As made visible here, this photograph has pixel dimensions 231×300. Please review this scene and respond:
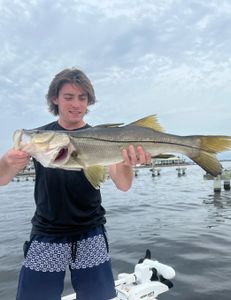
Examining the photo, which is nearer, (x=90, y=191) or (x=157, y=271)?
(x=90, y=191)

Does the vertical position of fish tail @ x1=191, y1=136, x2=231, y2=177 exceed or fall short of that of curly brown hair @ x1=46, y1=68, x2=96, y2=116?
it falls short

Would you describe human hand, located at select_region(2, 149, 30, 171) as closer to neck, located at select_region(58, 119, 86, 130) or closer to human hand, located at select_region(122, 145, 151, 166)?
neck, located at select_region(58, 119, 86, 130)

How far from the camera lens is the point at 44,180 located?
4.02 metres

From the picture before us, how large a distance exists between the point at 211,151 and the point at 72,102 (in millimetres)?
1528

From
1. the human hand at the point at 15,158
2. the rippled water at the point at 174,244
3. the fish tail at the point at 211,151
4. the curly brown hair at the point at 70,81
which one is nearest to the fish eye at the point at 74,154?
the human hand at the point at 15,158

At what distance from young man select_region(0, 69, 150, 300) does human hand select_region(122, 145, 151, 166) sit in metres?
0.04

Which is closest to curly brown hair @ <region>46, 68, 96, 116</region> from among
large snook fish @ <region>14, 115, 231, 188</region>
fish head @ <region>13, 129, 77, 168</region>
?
large snook fish @ <region>14, 115, 231, 188</region>

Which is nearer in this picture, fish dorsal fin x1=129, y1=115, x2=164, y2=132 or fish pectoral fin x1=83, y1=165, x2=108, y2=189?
fish pectoral fin x1=83, y1=165, x2=108, y2=189

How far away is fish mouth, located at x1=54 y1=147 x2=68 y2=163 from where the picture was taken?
138 inches

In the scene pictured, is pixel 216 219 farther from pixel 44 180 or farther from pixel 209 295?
pixel 44 180

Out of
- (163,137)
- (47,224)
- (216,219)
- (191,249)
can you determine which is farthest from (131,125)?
(216,219)

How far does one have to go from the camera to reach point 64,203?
13.0ft

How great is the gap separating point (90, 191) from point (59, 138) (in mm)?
795

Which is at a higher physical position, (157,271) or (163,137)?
(163,137)
